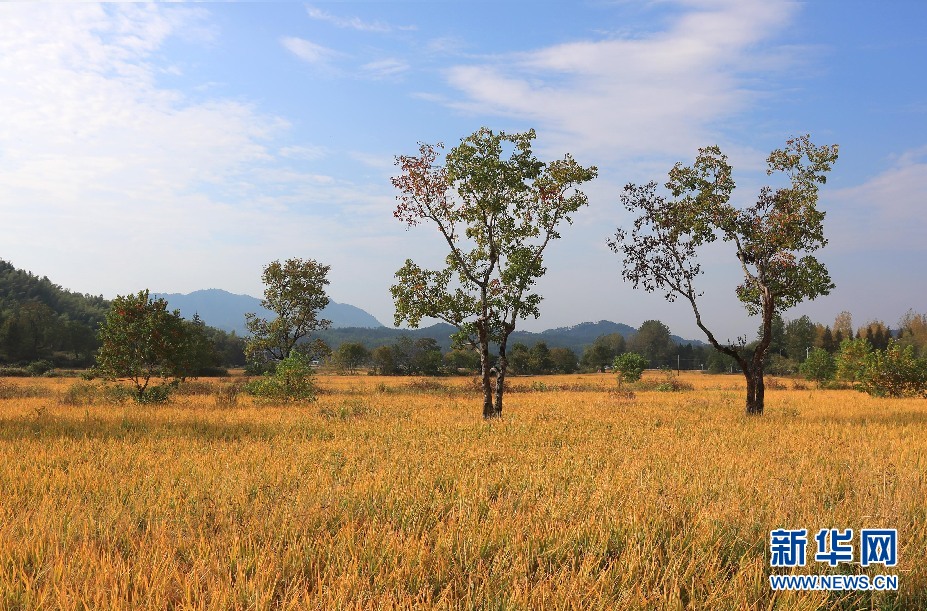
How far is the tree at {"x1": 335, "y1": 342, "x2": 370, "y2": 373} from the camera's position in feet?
306

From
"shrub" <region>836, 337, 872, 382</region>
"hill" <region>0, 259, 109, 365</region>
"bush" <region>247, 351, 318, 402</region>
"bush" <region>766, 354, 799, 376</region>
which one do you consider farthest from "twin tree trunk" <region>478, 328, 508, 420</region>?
"bush" <region>766, 354, 799, 376</region>

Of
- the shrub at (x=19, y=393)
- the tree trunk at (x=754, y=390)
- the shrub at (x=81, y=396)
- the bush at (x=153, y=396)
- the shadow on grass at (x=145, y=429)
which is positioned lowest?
the shrub at (x=19, y=393)

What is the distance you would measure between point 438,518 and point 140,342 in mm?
27012

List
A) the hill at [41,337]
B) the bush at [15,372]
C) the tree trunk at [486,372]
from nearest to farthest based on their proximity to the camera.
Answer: the tree trunk at [486,372] → the bush at [15,372] → the hill at [41,337]

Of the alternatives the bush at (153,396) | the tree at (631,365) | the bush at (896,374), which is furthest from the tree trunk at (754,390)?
the bush at (153,396)

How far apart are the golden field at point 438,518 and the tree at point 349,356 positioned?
79.1 meters

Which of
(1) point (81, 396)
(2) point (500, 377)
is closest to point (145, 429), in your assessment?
(2) point (500, 377)

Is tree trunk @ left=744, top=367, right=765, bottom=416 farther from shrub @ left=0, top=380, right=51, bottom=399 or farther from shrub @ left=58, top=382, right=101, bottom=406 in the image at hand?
shrub @ left=0, top=380, right=51, bottom=399

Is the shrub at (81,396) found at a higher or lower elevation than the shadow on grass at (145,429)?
lower

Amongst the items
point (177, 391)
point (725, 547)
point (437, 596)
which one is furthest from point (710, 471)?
point (177, 391)

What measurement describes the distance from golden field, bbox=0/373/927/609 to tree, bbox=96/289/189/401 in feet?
47.7

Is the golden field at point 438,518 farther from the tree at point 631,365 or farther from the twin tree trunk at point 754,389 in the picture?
the tree at point 631,365

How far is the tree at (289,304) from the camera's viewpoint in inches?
1960

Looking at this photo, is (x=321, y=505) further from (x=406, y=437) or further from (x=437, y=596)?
(x=406, y=437)
